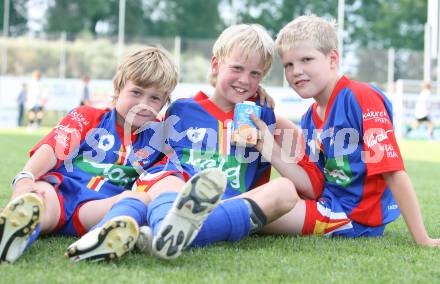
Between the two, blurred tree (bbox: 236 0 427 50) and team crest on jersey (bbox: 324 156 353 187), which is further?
blurred tree (bbox: 236 0 427 50)

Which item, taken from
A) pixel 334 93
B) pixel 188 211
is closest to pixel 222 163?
pixel 334 93

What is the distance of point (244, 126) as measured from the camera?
10.1 ft

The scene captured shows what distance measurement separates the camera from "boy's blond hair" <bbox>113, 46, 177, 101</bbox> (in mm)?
3211

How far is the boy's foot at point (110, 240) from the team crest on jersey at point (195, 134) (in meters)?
1.04

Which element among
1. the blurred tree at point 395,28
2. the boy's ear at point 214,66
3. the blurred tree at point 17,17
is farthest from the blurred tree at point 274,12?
the boy's ear at point 214,66

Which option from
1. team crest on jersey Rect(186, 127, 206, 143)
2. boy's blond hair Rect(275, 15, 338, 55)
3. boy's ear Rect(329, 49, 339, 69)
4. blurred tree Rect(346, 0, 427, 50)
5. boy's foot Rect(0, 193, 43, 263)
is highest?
blurred tree Rect(346, 0, 427, 50)

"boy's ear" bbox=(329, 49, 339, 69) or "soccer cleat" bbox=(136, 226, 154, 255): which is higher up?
"boy's ear" bbox=(329, 49, 339, 69)

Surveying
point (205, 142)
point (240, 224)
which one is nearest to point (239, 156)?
point (205, 142)

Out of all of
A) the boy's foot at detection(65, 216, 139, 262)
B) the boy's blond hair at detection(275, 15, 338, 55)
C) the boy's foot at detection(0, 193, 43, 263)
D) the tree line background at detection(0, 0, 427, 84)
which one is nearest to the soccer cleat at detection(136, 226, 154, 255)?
the boy's foot at detection(65, 216, 139, 262)

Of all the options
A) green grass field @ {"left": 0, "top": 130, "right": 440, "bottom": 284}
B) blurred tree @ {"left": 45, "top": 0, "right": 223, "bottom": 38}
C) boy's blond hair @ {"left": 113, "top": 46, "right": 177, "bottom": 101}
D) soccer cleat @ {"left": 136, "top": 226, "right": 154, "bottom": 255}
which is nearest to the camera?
green grass field @ {"left": 0, "top": 130, "right": 440, "bottom": 284}

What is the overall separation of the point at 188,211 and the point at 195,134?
1060 mm

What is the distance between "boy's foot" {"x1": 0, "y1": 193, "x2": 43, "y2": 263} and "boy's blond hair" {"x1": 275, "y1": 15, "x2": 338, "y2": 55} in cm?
146

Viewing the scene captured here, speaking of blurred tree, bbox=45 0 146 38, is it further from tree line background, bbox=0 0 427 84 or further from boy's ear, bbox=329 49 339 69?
boy's ear, bbox=329 49 339 69

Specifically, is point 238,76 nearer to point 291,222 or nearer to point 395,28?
point 291,222
